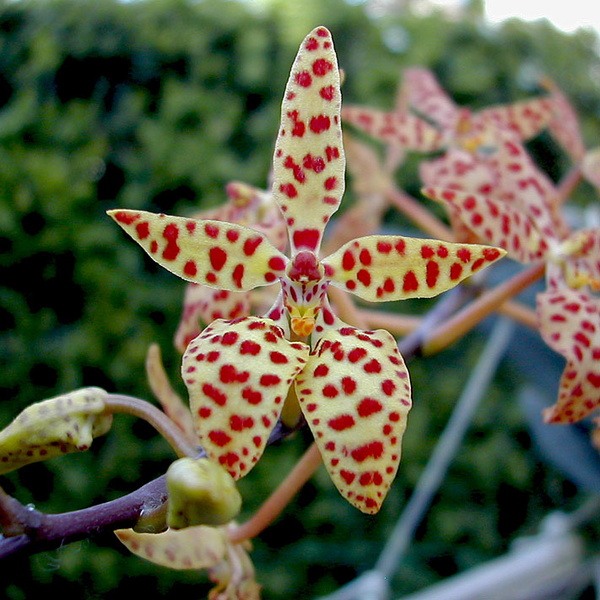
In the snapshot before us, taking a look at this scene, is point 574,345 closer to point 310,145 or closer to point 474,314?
point 474,314

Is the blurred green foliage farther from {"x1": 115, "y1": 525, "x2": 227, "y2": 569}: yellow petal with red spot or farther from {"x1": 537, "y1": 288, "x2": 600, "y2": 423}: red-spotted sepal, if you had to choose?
{"x1": 537, "y1": 288, "x2": 600, "y2": 423}: red-spotted sepal

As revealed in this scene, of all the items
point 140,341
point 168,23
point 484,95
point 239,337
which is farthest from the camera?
point 484,95

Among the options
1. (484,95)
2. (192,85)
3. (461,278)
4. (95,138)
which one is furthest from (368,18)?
(461,278)

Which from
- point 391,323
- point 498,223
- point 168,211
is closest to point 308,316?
point 498,223

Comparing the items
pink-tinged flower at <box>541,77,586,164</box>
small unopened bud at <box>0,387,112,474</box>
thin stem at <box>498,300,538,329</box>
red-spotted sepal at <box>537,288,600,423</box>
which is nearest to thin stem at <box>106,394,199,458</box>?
small unopened bud at <box>0,387,112,474</box>

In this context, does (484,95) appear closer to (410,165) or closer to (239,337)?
(410,165)

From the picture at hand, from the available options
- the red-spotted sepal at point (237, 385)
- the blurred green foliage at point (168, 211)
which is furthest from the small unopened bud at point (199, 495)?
the blurred green foliage at point (168, 211)
